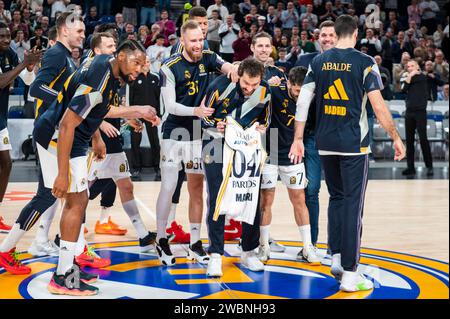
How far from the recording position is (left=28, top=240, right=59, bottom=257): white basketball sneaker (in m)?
6.08

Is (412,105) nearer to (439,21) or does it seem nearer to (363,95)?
(363,95)

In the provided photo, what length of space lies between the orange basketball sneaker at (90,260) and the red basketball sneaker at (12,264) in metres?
0.44

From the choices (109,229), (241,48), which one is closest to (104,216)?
(109,229)

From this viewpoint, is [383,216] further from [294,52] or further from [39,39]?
[39,39]

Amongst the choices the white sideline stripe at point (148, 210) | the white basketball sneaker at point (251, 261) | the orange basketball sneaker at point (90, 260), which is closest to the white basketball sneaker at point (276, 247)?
the white basketball sneaker at point (251, 261)

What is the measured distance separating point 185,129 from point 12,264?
1793mm

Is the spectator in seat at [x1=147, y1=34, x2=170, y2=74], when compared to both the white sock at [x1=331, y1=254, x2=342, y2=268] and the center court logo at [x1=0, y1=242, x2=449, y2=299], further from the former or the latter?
the white sock at [x1=331, y1=254, x2=342, y2=268]

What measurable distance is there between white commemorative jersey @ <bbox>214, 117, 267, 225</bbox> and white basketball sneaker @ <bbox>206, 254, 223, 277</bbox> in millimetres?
328

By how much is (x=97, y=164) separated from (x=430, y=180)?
700 centimetres

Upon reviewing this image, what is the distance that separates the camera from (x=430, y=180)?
454 inches

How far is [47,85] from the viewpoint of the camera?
557 cm

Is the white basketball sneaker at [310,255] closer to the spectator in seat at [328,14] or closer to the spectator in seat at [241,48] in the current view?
the spectator in seat at [241,48]

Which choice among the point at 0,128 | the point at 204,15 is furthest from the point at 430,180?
the point at 0,128

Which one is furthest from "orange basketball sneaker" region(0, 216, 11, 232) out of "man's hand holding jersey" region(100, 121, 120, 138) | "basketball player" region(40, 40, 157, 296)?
"basketball player" region(40, 40, 157, 296)
